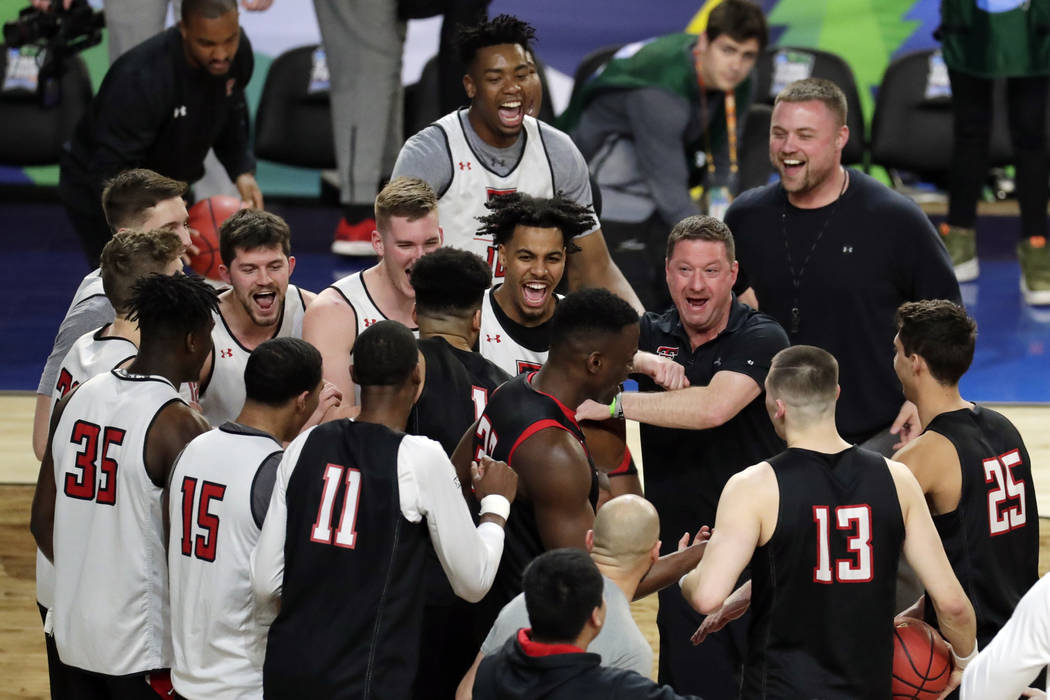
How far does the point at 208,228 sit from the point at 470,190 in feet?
5.09

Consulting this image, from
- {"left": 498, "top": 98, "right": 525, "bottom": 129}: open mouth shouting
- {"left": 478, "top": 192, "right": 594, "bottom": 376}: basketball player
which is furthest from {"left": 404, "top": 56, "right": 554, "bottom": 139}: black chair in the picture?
{"left": 478, "top": 192, "right": 594, "bottom": 376}: basketball player

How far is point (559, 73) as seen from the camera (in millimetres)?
10172

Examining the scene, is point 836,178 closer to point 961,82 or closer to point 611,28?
point 961,82

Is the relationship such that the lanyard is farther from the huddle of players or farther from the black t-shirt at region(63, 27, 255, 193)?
the huddle of players

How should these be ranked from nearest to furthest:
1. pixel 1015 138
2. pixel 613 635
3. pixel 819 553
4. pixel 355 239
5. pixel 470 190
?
1. pixel 613 635
2. pixel 819 553
3. pixel 470 190
4. pixel 1015 138
5. pixel 355 239

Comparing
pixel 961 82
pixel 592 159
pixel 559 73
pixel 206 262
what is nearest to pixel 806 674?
pixel 206 262

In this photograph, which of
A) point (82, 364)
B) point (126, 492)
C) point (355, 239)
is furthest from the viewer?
point (355, 239)

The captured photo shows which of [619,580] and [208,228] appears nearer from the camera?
[619,580]

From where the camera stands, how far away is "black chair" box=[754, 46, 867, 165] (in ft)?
32.5

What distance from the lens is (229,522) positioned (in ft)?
12.2

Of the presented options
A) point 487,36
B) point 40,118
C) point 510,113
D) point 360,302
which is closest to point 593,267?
point 510,113

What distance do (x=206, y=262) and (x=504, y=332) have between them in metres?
2.25

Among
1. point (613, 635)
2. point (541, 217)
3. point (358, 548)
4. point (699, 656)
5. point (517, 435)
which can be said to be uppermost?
point (541, 217)

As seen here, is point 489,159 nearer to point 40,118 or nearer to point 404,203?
point 404,203
